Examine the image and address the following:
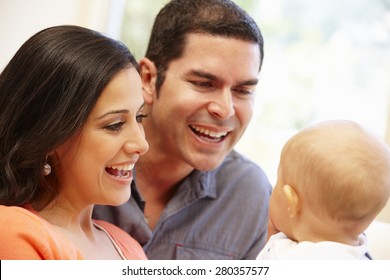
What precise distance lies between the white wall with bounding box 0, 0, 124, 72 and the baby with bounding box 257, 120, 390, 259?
1.86 metres

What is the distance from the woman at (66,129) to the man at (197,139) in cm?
44

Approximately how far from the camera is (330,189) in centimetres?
119

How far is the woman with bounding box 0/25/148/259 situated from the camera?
125 cm

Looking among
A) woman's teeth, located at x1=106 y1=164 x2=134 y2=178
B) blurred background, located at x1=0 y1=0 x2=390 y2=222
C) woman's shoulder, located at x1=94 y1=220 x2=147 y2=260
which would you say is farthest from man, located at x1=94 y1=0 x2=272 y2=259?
blurred background, located at x1=0 y1=0 x2=390 y2=222

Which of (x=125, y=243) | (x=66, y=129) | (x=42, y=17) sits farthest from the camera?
(x=42, y=17)

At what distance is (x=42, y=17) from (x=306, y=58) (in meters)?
1.37

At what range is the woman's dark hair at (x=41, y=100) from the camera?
1.25 m

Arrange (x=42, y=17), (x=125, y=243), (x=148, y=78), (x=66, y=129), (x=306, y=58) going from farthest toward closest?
(x=42, y=17), (x=306, y=58), (x=148, y=78), (x=125, y=243), (x=66, y=129)

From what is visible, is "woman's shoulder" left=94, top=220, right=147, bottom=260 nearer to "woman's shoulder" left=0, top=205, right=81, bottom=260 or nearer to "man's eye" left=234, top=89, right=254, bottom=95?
"woman's shoulder" left=0, top=205, right=81, bottom=260

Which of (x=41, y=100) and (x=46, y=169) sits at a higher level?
(x=41, y=100)

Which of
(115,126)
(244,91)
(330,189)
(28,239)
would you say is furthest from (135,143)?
(244,91)

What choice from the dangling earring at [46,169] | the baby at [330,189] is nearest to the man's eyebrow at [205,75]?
the baby at [330,189]

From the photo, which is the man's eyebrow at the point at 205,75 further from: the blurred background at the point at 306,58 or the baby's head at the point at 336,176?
the blurred background at the point at 306,58

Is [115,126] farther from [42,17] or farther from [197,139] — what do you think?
[42,17]
